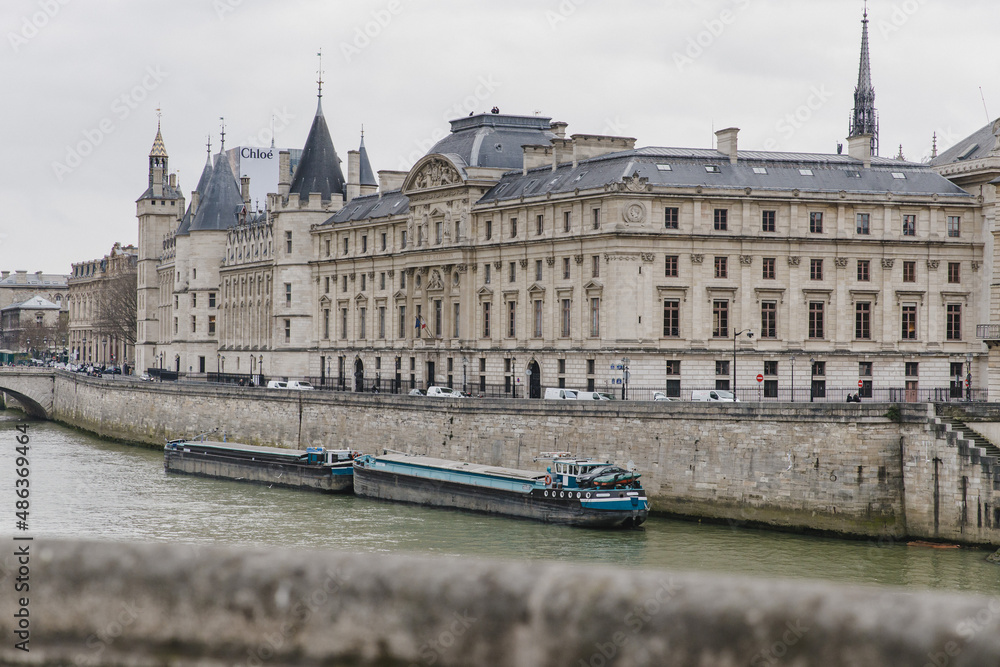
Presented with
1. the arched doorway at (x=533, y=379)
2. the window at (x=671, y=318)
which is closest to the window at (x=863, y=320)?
the window at (x=671, y=318)

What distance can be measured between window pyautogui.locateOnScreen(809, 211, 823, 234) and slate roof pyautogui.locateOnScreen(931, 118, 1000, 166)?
9.59 meters

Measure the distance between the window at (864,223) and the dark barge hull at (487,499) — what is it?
26.7 m

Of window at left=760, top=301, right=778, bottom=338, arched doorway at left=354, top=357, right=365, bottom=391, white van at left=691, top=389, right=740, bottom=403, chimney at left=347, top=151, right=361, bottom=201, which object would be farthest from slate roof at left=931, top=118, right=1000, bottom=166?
chimney at left=347, top=151, right=361, bottom=201

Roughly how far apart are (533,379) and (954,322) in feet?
70.5

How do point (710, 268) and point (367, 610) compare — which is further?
point (710, 268)

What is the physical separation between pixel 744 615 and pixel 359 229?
281 feet

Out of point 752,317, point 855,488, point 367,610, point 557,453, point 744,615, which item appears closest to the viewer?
point 744,615

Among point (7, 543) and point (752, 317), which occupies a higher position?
point (752, 317)

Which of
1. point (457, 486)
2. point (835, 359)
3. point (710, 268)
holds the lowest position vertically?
point (457, 486)

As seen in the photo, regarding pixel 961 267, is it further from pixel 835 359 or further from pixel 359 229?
pixel 359 229

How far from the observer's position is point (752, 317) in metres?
66.7

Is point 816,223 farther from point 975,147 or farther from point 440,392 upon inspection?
point 440,392

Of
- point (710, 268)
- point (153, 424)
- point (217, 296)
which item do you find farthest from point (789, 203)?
point (217, 296)

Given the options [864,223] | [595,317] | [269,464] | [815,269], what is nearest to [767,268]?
[815,269]
